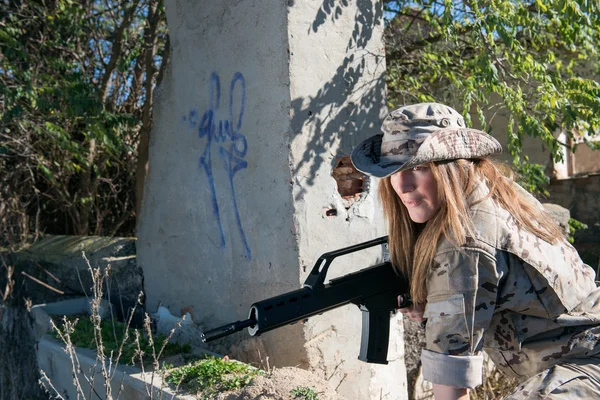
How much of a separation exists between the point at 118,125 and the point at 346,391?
2838mm

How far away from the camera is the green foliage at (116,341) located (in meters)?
3.31

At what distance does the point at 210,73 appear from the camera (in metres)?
3.48

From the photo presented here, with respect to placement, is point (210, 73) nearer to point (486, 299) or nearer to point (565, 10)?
point (565, 10)

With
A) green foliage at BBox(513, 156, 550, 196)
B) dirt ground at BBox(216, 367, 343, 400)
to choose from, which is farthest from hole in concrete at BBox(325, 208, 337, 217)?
green foliage at BBox(513, 156, 550, 196)

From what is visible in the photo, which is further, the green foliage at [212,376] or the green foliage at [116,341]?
the green foliage at [116,341]

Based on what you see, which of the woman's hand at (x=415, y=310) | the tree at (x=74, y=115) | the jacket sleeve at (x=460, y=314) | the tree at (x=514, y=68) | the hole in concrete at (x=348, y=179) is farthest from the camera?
the tree at (x=74, y=115)

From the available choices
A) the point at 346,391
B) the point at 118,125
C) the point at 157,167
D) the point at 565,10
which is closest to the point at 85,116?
the point at 118,125

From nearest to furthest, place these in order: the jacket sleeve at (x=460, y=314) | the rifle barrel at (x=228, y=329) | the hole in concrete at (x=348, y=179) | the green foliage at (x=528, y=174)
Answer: the jacket sleeve at (x=460, y=314) → the rifle barrel at (x=228, y=329) → the hole in concrete at (x=348, y=179) → the green foliage at (x=528, y=174)

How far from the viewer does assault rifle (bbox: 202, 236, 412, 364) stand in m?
1.93

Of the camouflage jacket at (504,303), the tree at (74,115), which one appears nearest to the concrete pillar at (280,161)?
the camouflage jacket at (504,303)

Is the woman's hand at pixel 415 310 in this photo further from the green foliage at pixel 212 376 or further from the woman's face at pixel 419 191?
the green foliage at pixel 212 376

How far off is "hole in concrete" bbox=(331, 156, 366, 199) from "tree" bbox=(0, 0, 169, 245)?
2269 millimetres

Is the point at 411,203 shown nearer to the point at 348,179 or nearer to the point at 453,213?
the point at 453,213

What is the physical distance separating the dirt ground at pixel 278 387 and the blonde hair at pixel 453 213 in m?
0.83
